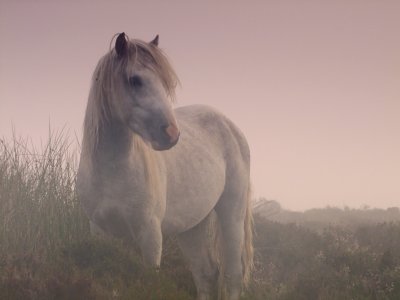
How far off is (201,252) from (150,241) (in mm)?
1965

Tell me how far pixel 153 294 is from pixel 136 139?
4.61ft

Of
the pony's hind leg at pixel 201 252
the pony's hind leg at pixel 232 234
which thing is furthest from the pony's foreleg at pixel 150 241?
the pony's hind leg at pixel 232 234

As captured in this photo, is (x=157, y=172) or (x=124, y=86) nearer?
(x=124, y=86)

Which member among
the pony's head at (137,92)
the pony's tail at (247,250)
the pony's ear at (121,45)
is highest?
the pony's ear at (121,45)

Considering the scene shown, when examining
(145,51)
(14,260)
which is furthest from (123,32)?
(14,260)

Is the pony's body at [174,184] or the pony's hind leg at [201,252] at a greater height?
the pony's body at [174,184]

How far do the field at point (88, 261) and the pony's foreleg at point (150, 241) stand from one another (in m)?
0.12

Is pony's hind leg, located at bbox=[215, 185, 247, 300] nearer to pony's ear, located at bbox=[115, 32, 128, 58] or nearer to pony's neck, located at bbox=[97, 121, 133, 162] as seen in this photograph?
pony's neck, located at bbox=[97, 121, 133, 162]

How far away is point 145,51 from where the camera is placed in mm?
4191

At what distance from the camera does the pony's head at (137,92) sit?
3.86 meters

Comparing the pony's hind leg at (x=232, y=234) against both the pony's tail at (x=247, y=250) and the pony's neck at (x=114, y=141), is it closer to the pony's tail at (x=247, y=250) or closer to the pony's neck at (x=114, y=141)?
the pony's tail at (x=247, y=250)

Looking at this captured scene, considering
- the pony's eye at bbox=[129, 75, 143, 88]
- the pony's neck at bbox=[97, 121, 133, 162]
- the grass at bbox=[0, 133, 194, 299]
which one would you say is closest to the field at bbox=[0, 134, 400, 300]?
the grass at bbox=[0, 133, 194, 299]

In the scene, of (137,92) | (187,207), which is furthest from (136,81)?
(187,207)

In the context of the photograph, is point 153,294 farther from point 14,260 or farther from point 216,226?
point 216,226
